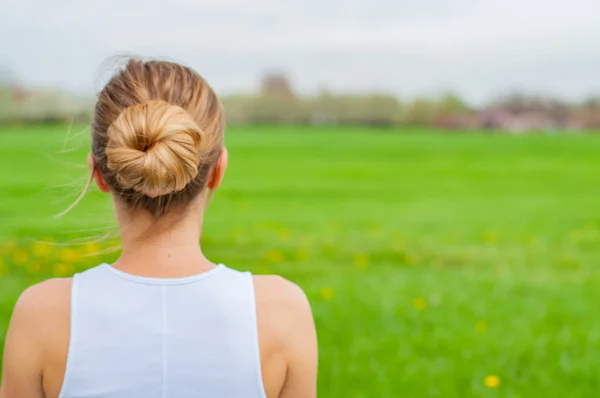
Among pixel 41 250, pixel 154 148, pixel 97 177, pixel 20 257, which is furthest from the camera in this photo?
pixel 41 250

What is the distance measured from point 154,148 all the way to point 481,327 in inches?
165

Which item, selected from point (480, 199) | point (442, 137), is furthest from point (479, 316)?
point (442, 137)

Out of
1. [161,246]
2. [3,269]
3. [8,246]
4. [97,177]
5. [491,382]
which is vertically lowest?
[8,246]

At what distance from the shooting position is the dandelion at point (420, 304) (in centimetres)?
628

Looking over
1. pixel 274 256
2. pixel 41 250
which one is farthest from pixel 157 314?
pixel 41 250

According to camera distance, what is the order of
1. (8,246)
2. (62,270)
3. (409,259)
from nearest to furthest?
(62,270) < (409,259) < (8,246)

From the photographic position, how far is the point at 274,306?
6.65 feet

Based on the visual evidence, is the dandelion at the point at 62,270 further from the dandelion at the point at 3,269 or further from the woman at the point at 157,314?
the woman at the point at 157,314

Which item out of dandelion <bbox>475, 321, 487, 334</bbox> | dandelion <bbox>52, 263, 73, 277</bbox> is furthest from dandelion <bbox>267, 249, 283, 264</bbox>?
dandelion <bbox>475, 321, 487, 334</bbox>

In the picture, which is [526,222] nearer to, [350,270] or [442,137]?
[350,270]

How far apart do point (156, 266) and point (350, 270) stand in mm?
5879

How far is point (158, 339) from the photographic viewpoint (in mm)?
1982

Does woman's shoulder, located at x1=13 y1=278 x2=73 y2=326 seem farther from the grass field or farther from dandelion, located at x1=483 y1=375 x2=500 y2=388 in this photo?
dandelion, located at x1=483 y1=375 x2=500 y2=388

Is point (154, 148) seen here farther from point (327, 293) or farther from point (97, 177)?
point (327, 293)
